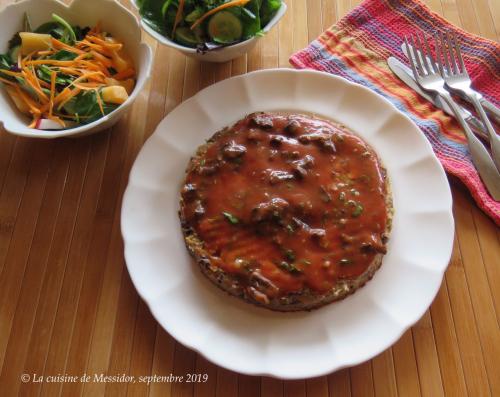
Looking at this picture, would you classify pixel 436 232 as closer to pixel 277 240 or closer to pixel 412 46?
pixel 277 240

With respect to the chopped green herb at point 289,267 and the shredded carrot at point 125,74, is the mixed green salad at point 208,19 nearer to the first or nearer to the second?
the shredded carrot at point 125,74

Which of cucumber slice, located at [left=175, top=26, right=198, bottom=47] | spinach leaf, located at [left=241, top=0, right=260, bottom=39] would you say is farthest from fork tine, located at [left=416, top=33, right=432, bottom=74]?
cucumber slice, located at [left=175, top=26, right=198, bottom=47]

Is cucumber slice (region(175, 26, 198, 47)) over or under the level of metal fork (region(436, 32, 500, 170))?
under

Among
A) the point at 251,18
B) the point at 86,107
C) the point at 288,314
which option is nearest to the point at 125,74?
the point at 86,107

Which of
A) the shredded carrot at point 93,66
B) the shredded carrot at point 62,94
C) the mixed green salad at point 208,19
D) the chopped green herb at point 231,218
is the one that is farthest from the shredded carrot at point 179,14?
the chopped green herb at point 231,218

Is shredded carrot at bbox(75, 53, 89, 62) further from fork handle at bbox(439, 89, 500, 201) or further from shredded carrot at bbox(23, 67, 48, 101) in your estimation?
fork handle at bbox(439, 89, 500, 201)

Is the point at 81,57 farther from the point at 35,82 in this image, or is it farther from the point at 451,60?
the point at 451,60

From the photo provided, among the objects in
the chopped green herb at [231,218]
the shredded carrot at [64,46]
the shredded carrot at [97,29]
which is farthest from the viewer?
the shredded carrot at [97,29]
